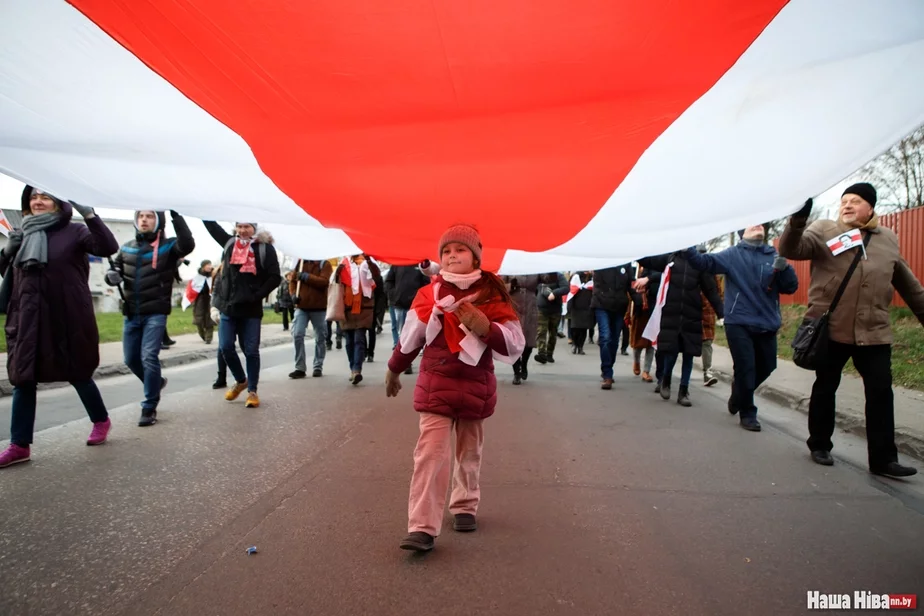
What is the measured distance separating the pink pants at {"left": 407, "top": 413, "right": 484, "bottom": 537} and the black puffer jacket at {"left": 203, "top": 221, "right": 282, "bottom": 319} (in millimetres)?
3741

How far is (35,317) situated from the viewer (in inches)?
154

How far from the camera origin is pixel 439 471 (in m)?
2.71

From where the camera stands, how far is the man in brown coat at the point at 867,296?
3.73 meters

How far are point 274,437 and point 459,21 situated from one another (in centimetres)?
396

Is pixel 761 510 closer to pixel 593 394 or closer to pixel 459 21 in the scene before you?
pixel 459 21

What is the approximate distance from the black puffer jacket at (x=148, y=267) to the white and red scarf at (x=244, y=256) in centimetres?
73

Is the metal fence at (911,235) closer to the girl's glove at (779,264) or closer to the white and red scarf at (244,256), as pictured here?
the girl's glove at (779,264)

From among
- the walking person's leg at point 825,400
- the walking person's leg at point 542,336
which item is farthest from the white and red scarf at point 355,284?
the walking person's leg at point 825,400

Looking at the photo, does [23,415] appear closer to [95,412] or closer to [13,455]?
[13,455]

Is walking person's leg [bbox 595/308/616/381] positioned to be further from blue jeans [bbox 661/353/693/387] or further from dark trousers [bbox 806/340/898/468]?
dark trousers [bbox 806/340/898/468]

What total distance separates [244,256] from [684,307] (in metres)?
5.08

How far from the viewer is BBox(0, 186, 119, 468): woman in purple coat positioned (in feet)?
12.8

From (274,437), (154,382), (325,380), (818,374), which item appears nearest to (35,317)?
(154,382)

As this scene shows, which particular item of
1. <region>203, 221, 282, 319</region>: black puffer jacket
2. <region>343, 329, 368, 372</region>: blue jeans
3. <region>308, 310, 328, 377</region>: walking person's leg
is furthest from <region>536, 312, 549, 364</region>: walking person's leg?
<region>203, 221, 282, 319</region>: black puffer jacket
